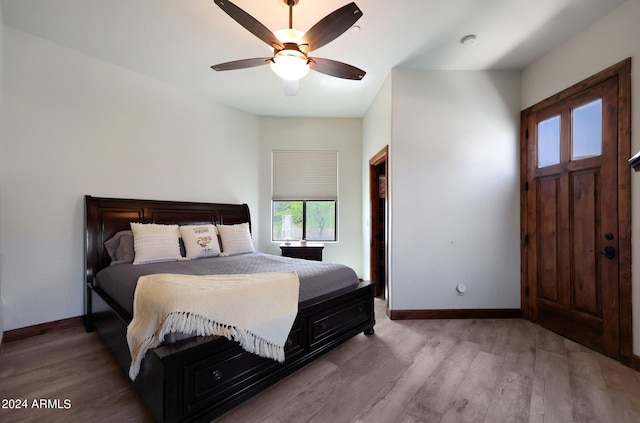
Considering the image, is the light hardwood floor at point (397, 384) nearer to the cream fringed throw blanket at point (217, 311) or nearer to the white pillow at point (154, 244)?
the cream fringed throw blanket at point (217, 311)

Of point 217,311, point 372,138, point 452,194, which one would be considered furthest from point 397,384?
point 372,138

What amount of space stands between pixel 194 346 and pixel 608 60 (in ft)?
12.3

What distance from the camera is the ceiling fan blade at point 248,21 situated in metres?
1.54

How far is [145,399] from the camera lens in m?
1.46

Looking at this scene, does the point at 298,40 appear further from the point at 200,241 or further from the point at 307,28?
the point at 200,241

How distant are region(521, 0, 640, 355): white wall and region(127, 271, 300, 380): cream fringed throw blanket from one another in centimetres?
267

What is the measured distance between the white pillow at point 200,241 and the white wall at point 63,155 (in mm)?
711

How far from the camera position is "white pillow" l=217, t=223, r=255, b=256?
329 centimetres

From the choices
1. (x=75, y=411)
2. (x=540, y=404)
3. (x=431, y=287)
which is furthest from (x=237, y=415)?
(x=431, y=287)

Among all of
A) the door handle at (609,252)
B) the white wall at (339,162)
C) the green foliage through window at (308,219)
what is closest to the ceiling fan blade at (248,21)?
the white wall at (339,162)

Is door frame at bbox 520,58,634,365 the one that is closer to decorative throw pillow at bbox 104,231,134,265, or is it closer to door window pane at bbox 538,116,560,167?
door window pane at bbox 538,116,560,167

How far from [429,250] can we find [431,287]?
420 mm

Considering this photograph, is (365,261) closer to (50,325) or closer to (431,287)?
(431,287)

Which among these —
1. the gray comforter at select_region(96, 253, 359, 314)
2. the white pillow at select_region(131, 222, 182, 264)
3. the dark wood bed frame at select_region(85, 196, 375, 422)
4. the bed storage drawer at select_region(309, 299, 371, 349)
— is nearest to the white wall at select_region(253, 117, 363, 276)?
the dark wood bed frame at select_region(85, 196, 375, 422)
